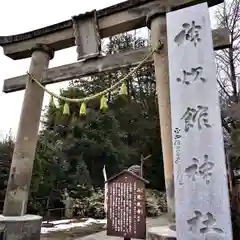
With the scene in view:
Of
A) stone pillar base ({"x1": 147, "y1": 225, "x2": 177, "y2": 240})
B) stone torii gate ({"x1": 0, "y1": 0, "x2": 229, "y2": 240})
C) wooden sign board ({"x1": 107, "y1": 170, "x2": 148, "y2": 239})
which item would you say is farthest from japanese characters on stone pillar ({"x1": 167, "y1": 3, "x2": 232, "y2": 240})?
wooden sign board ({"x1": 107, "y1": 170, "x2": 148, "y2": 239})

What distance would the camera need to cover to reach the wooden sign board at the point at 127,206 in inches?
199

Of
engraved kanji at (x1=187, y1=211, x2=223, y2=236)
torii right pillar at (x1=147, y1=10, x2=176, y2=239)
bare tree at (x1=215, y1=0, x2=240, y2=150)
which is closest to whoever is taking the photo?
engraved kanji at (x1=187, y1=211, x2=223, y2=236)

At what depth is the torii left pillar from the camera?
575 cm

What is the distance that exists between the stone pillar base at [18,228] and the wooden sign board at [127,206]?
1573 millimetres

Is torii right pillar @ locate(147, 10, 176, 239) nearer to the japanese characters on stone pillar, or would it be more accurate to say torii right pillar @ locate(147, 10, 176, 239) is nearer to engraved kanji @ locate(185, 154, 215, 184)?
the japanese characters on stone pillar

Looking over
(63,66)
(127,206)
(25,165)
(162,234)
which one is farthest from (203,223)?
(63,66)

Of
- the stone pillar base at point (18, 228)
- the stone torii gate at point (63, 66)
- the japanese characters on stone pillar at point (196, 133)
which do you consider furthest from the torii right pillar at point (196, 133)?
the stone pillar base at point (18, 228)

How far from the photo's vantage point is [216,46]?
5.11 metres

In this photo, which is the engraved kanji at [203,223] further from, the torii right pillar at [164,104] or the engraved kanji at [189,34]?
the engraved kanji at [189,34]

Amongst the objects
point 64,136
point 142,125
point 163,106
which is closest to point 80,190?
point 64,136

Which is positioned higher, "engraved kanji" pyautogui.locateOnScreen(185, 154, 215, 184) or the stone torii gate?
the stone torii gate

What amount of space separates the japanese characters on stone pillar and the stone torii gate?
4.16ft

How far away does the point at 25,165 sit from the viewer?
248 inches

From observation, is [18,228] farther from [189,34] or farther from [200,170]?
[189,34]
